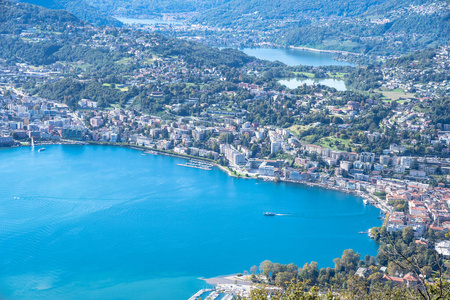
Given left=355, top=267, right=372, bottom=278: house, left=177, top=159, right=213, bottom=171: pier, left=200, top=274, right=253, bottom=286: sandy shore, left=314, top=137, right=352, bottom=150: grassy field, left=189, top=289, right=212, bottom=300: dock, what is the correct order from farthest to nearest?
left=314, top=137, right=352, bottom=150: grassy field < left=177, top=159, right=213, bottom=171: pier < left=355, top=267, right=372, bottom=278: house < left=200, top=274, right=253, bottom=286: sandy shore < left=189, top=289, right=212, bottom=300: dock

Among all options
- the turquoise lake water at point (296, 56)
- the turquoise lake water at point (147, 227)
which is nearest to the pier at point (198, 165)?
the turquoise lake water at point (147, 227)

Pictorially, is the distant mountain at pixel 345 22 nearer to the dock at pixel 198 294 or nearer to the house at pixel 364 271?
the house at pixel 364 271

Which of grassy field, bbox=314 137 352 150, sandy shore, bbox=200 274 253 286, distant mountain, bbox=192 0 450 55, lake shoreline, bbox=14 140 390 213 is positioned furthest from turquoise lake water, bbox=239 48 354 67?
sandy shore, bbox=200 274 253 286

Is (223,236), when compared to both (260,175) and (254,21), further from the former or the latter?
(254,21)

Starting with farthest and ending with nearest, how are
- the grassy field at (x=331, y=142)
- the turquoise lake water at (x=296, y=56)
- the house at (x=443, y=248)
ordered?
the turquoise lake water at (x=296, y=56)
the grassy field at (x=331, y=142)
the house at (x=443, y=248)

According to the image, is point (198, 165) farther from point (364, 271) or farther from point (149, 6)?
point (149, 6)

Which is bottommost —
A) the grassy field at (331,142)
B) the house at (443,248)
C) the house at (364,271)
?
the house at (364,271)

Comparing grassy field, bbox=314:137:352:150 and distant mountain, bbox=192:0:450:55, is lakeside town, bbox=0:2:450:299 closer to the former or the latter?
grassy field, bbox=314:137:352:150
